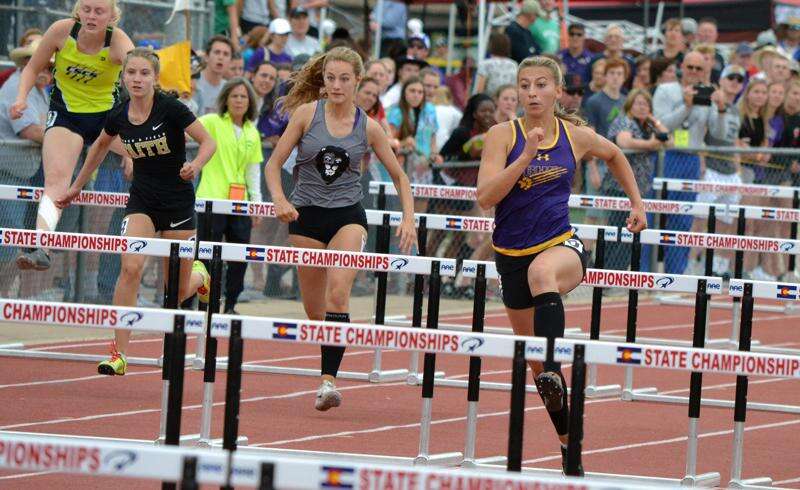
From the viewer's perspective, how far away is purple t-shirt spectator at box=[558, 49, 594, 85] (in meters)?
19.2

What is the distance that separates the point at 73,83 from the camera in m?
10.8

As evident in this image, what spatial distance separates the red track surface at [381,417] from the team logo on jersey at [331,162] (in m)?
1.57

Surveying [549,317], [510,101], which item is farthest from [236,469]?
[510,101]

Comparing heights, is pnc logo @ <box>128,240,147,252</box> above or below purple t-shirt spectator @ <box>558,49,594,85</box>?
below

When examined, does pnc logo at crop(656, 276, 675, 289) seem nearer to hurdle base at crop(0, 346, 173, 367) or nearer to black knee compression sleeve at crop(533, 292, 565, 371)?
black knee compression sleeve at crop(533, 292, 565, 371)

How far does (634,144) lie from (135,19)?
18.6ft

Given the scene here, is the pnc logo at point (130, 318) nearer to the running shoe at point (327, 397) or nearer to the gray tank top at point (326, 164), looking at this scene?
the running shoe at point (327, 397)

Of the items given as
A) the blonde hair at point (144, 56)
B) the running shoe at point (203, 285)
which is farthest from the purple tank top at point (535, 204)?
the running shoe at point (203, 285)

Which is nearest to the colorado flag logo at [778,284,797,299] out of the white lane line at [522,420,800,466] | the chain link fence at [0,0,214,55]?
the white lane line at [522,420,800,466]

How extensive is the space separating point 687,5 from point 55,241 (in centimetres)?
1872

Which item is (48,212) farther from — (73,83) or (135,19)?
(135,19)

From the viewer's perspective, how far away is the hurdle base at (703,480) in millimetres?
8086

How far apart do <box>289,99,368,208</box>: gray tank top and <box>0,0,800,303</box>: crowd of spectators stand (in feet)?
13.2

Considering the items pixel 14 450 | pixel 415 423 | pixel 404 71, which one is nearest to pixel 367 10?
pixel 404 71
